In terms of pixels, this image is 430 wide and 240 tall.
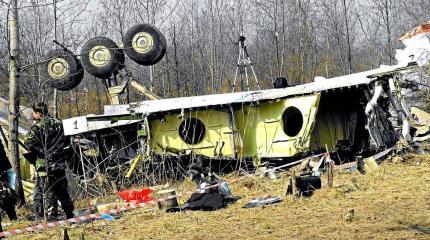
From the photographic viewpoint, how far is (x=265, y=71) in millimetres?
32812

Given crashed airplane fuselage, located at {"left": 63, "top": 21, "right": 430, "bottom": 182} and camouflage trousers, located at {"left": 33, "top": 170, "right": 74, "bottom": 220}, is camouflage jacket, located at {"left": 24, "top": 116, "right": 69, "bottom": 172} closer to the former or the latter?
camouflage trousers, located at {"left": 33, "top": 170, "right": 74, "bottom": 220}

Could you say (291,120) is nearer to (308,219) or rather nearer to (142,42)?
(142,42)

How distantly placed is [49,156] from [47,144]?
0.61 ft

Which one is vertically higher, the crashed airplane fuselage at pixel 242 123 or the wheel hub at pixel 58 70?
the wheel hub at pixel 58 70

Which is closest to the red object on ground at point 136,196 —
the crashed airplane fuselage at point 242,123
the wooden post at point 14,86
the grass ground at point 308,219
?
the grass ground at point 308,219

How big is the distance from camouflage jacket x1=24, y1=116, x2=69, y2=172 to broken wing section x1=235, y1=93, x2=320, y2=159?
6023mm

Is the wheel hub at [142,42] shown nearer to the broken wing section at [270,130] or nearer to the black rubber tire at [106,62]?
the black rubber tire at [106,62]

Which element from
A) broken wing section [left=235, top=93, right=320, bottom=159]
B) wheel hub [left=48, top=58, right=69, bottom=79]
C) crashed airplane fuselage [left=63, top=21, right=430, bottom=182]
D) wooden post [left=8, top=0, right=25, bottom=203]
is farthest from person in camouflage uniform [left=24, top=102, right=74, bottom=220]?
wheel hub [left=48, top=58, right=69, bottom=79]

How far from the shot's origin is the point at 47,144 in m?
8.11

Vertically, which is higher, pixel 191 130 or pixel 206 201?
pixel 191 130

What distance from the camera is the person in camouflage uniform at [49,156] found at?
318 inches

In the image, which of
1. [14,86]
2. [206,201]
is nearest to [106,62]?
[14,86]

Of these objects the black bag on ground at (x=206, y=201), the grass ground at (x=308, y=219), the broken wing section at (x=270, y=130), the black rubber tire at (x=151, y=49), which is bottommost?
the grass ground at (x=308, y=219)

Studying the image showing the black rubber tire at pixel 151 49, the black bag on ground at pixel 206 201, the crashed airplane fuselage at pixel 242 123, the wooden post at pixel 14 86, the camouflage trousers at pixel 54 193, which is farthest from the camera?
the black rubber tire at pixel 151 49
